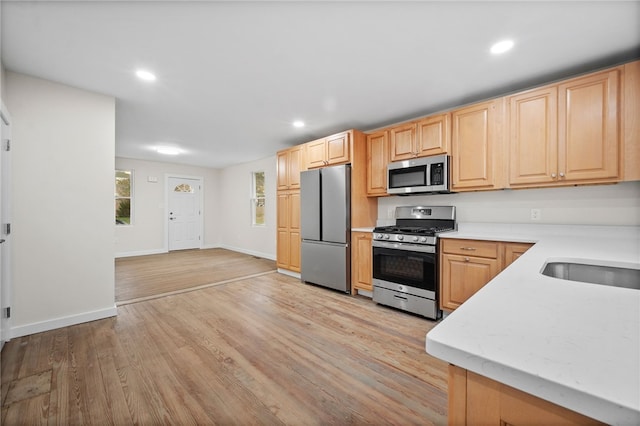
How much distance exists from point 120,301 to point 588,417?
421 cm

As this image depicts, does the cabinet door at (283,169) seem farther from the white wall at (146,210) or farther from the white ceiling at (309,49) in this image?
the white wall at (146,210)

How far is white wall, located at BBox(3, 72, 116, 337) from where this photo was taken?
8.07 ft

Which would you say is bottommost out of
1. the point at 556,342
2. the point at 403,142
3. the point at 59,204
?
the point at 556,342

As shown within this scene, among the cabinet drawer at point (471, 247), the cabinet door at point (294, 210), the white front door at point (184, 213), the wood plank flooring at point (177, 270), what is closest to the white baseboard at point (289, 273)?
the wood plank flooring at point (177, 270)

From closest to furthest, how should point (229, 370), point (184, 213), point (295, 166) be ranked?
point (229, 370) < point (295, 166) < point (184, 213)

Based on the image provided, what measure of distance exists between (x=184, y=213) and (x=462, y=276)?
275 inches

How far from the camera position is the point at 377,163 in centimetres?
364

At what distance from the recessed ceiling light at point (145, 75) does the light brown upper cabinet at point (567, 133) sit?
340 centimetres

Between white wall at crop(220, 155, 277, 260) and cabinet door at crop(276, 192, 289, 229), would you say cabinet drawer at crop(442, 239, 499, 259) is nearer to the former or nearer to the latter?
cabinet door at crop(276, 192, 289, 229)

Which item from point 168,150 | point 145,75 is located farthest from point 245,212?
point 145,75

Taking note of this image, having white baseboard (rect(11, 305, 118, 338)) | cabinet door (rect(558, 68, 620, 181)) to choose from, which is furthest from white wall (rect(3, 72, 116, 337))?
cabinet door (rect(558, 68, 620, 181))

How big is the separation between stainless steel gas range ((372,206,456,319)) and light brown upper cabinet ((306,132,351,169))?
45.6 inches

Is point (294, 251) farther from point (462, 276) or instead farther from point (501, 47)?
point (501, 47)

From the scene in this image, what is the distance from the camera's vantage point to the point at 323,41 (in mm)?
2025
